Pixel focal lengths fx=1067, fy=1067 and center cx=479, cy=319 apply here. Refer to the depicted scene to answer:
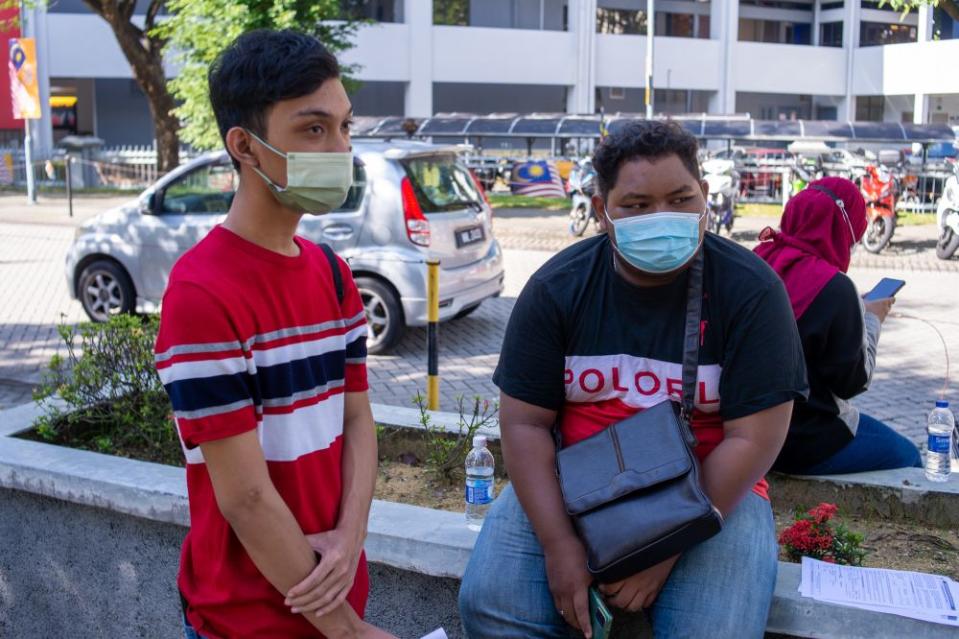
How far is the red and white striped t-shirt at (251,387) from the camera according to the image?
2.13 meters

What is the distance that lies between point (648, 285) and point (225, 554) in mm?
1383

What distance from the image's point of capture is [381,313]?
9.05 m

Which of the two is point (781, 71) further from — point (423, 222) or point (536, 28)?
point (423, 222)

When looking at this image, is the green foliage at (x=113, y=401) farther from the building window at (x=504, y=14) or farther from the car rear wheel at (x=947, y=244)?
the building window at (x=504, y=14)

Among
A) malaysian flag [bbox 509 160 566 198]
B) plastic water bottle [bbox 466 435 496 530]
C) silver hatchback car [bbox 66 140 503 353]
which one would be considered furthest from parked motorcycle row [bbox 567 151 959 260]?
plastic water bottle [bbox 466 435 496 530]

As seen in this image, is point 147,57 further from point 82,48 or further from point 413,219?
point 413,219

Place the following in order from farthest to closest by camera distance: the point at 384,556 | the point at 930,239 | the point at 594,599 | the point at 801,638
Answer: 1. the point at 930,239
2. the point at 384,556
3. the point at 801,638
4. the point at 594,599

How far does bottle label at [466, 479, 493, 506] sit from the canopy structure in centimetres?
2189

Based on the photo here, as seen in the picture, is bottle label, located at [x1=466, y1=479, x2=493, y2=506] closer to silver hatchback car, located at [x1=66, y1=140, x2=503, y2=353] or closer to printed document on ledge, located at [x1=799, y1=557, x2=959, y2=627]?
printed document on ledge, located at [x1=799, y1=557, x2=959, y2=627]

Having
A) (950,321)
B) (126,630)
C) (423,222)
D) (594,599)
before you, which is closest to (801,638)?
(594,599)

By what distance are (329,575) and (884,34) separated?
181 ft

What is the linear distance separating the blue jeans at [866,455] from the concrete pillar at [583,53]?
39.2 metres

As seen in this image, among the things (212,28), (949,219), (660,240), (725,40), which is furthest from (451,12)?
(660,240)

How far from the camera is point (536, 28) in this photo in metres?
44.5
